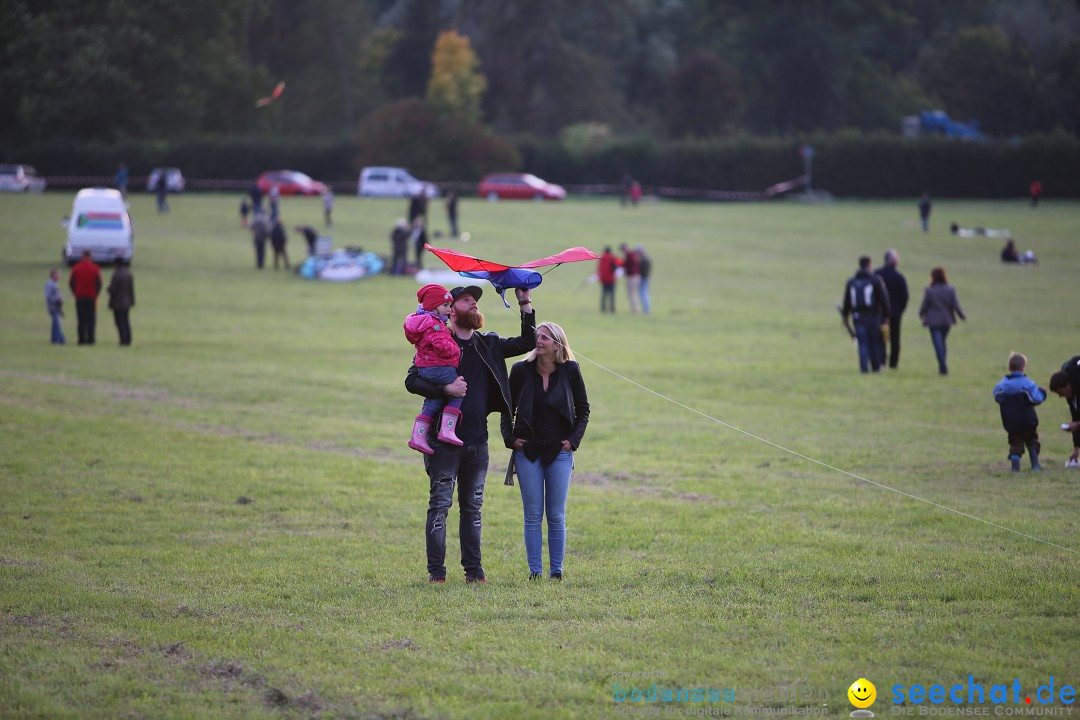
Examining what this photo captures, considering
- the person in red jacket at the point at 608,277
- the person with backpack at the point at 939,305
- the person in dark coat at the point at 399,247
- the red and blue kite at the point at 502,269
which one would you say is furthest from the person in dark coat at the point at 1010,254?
the red and blue kite at the point at 502,269

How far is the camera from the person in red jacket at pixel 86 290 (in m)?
25.0

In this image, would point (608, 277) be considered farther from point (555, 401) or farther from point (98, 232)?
point (555, 401)

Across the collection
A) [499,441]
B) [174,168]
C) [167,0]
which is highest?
[167,0]

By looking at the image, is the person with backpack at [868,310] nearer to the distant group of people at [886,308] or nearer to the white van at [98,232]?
the distant group of people at [886,308]

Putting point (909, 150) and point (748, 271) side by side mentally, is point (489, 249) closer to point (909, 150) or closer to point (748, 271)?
point (748, 271)

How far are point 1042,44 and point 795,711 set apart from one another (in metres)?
101

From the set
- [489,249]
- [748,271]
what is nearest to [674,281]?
[748,271]

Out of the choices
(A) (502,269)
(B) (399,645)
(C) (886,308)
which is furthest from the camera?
(C) (886,308)

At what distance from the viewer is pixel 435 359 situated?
29.0ft

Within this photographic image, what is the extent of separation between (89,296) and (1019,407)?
63.8ft

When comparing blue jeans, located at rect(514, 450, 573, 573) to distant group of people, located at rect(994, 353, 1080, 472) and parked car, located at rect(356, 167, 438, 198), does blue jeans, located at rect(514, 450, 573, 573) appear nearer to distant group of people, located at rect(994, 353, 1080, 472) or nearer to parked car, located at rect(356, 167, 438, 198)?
distant group of people, located at rect(994, 353, 1080, 472)

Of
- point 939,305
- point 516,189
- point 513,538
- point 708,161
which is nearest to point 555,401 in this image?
point 513,538

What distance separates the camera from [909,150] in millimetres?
73062

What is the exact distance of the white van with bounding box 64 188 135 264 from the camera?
3881 centimetres
